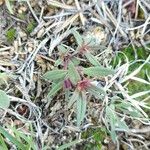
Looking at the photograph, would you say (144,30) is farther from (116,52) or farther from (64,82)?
(64,82)

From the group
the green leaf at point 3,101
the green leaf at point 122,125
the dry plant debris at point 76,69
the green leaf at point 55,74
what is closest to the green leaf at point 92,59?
the dry plant debris at point 76,69

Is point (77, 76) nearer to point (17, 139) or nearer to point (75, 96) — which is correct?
point (75, 96)

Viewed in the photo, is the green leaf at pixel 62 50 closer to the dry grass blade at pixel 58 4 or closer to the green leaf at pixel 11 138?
the dry grass blade at pixel 58 4

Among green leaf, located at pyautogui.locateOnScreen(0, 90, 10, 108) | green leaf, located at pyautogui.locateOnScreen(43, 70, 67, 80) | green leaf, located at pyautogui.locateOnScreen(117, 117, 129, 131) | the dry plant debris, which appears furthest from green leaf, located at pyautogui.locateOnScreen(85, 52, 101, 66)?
green leaf, located at pyautogui.locateOnScreen(0, 90, 10, 108)

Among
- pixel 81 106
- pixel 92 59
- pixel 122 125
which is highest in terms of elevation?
pixel 92 59

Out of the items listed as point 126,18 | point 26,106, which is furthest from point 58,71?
point 126,18

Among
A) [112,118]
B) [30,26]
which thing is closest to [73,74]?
[112,118]
